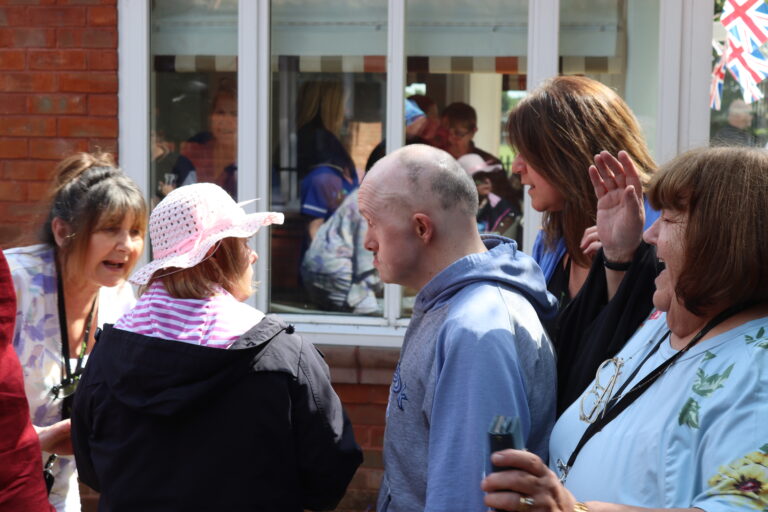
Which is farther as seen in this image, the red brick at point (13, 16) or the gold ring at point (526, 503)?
the red brick at point (13, 16)

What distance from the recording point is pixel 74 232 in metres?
3.34

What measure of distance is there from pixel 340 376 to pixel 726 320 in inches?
120

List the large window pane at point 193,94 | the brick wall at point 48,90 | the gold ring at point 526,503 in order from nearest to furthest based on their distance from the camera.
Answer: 1. the gold ring at point 526,503
2. the brick wall at point 48,90
3. the large window pane at point 193,94

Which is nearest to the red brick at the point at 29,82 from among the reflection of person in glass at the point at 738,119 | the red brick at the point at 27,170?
the red brick at the point at 27,170

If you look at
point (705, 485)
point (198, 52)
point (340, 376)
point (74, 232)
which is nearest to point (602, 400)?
point (705, 485)

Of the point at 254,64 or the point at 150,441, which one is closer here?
the point at 150,441

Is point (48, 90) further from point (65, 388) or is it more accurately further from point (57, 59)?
point (65, 388)

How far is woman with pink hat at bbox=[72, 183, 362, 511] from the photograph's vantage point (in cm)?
236

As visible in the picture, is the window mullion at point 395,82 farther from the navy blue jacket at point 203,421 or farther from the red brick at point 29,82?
the navy blue jacket at point 203,421

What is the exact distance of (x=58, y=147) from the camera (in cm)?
484

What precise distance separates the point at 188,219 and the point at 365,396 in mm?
2332

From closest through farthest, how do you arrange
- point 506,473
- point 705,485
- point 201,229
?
point 506,473, point 705,485, point 201,229

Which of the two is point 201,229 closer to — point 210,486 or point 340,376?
point 210,486

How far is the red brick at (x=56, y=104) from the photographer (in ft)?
15.8
